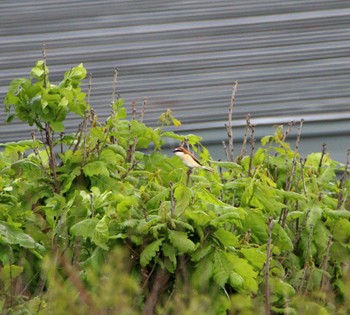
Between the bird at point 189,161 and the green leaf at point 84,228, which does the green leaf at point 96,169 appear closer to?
the bird at point 189,161

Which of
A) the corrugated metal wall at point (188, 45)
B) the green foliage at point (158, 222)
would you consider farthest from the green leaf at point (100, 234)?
the corrugated metal wall at point (188, 45)

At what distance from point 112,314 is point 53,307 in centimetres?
40

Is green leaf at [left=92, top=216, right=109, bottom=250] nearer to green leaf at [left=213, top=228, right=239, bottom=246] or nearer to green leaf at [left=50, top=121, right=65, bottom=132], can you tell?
green leaf at [left=213, top=228, right=239, bottom=246]

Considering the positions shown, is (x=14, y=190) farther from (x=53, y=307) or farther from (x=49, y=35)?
(x=49, y=35)

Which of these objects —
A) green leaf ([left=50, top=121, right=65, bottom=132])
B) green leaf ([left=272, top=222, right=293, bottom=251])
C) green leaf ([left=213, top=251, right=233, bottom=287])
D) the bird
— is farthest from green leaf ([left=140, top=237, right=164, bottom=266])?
green leaf ([left=50, top=121, right=65, bottom=132])

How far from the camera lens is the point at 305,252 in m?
6.11

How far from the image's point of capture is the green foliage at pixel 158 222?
5.20 m

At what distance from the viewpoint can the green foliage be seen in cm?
520

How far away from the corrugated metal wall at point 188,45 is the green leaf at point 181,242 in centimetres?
479

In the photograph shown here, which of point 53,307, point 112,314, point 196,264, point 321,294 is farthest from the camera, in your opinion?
point 196,264

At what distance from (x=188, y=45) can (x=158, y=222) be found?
496 cm

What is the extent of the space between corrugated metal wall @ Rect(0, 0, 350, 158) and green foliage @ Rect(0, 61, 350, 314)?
3.02 metres

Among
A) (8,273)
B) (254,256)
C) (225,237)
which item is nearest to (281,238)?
(254,256)

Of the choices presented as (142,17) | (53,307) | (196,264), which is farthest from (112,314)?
(142,17)
